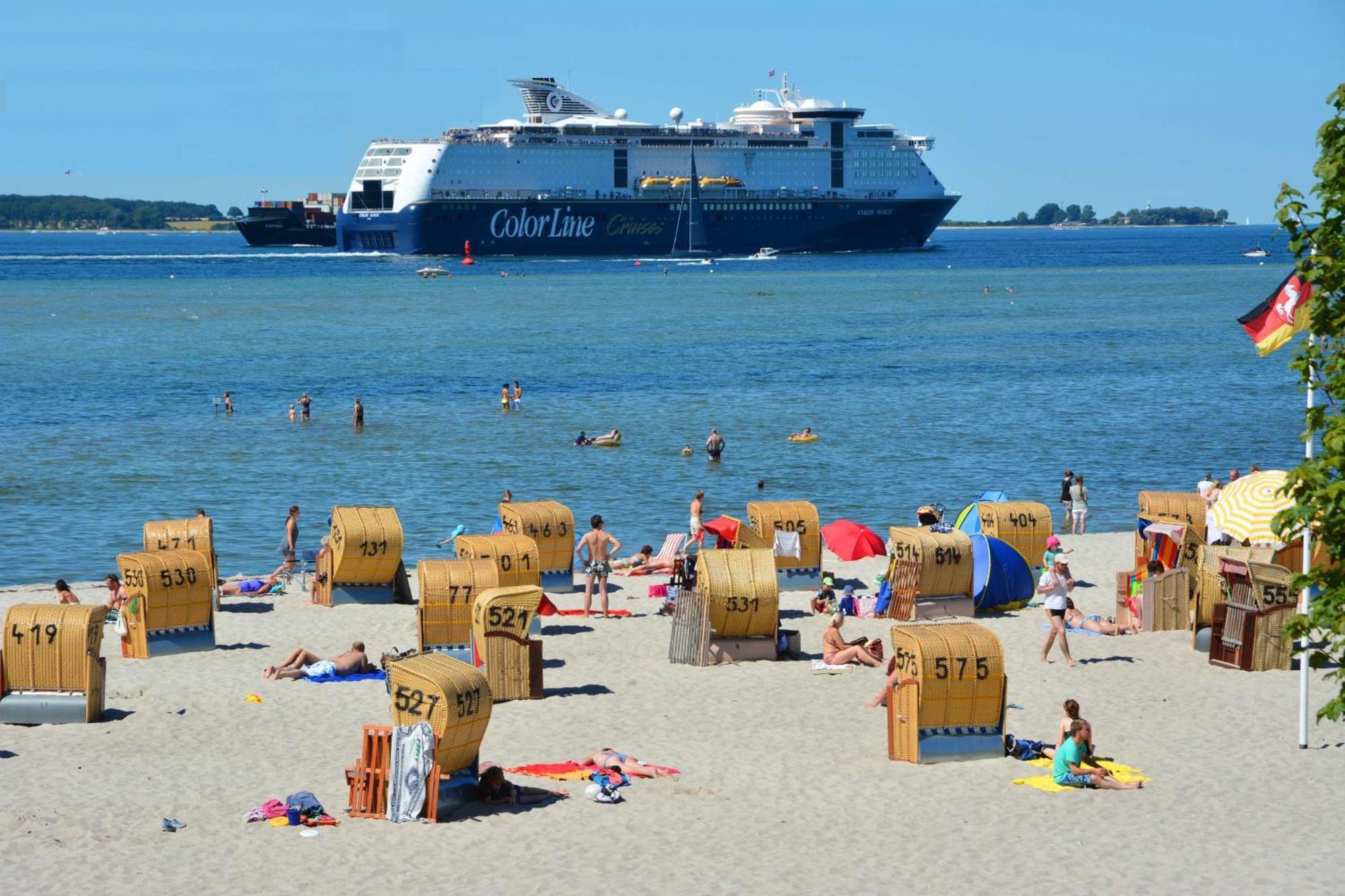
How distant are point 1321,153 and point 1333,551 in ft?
6.72

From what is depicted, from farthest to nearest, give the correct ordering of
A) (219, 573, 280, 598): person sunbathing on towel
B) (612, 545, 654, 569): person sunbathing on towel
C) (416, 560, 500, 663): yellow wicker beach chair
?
(612, 545, 654, 569): person sunbathing on towel < (219, 573, 280, 598): person sunbathing on towel < (416, 560, 500, 663): yellow wicker beach chair

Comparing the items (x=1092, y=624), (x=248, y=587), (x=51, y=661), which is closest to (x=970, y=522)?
(x=1092, y=624)

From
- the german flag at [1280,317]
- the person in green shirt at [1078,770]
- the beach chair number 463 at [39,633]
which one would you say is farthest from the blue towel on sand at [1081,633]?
the beach chair number 463 at [39,633]

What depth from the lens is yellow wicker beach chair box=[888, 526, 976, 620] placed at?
18.8 m

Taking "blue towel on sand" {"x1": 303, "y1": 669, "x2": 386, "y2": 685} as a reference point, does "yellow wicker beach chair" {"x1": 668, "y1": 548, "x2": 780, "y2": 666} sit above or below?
above

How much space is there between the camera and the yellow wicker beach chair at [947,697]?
1344 cm

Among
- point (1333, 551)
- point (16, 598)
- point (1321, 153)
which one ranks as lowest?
point (16, 598)

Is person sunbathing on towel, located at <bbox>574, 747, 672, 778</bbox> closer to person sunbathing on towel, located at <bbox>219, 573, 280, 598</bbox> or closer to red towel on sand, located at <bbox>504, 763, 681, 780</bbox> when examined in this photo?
red towel on sand, located at <bbox>504, 763, 681, 780</bbox>

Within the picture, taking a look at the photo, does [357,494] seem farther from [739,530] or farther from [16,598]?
[739,530]

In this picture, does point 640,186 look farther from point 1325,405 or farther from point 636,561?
point 1325,405

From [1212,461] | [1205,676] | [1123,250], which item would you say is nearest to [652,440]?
[1212,461]

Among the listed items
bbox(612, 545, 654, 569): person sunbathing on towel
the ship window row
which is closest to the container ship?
the ship window row

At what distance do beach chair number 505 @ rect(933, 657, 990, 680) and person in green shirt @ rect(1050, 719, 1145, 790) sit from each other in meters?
0.83

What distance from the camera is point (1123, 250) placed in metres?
191
